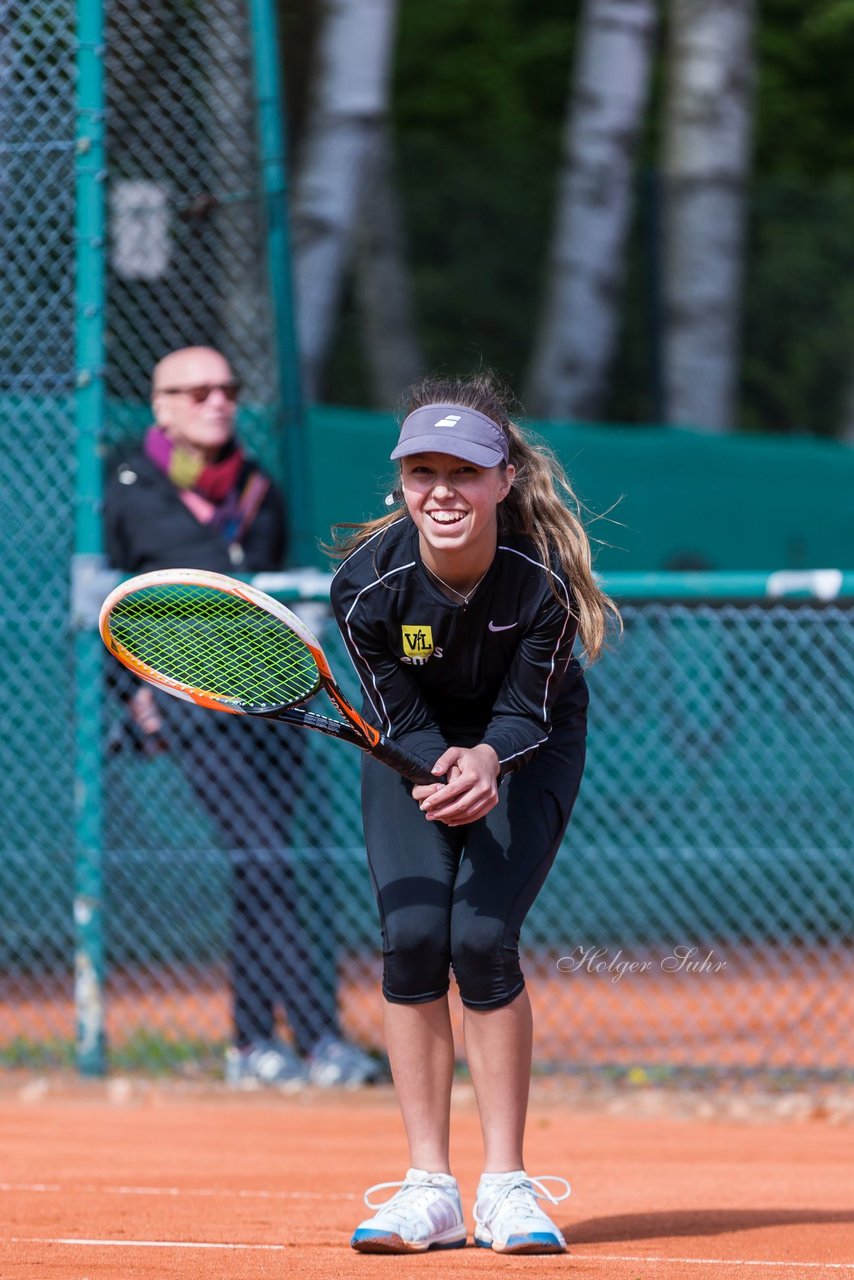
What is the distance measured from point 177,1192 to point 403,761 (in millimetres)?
1579

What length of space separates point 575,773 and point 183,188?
436cm

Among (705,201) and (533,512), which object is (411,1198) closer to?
(533,512)

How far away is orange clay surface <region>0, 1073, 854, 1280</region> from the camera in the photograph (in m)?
4.07

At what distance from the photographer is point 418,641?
4215 millimetres

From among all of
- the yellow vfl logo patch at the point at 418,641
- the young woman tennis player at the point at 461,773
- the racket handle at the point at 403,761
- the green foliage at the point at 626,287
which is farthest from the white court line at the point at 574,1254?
the green foliage at the point at 626,287

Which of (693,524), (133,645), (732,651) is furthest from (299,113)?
(133,645)

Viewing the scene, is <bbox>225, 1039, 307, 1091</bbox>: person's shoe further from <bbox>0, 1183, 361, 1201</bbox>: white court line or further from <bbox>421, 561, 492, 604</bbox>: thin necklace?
<bbox>421, 561, 492, 604</bbox>: thin necklace

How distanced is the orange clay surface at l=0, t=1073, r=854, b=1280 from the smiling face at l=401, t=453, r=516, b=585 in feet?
4.64

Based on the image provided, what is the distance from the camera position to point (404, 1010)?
421 centimetres

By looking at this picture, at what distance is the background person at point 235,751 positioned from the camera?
665 cm

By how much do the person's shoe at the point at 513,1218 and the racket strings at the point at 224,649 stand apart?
1.08 meters

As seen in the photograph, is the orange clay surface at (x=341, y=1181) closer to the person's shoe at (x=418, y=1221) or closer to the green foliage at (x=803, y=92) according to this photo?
the person's shoe at (x=418, y=1221)

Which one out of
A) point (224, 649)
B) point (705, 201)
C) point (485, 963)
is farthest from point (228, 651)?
point (705, 201)

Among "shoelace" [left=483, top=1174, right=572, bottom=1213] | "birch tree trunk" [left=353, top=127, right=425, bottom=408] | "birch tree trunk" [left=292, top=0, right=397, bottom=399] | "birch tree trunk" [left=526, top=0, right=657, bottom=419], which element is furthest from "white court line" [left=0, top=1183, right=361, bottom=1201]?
"birch tree trunk" [left=353, top=127, right=425, bottom=408]
